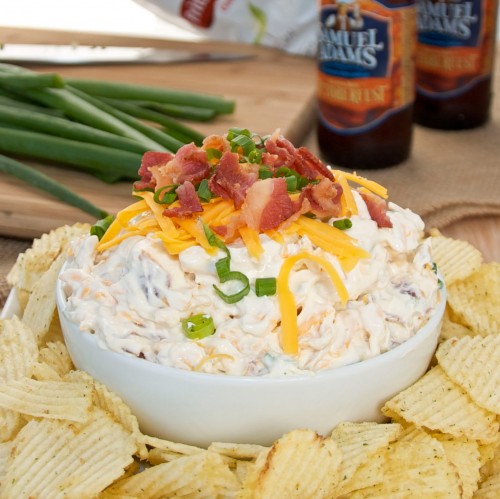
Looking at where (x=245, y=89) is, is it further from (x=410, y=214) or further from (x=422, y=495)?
(x=422, y=495)

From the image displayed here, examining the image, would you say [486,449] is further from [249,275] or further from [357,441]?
[249,275]

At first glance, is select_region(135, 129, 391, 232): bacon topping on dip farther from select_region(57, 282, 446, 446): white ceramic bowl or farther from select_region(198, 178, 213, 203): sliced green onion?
select_region(57, 282, 446, 446): white ceramic bowl

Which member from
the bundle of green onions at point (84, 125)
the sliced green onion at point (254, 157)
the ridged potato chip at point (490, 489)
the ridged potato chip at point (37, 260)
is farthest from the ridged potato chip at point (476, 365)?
the bundle of green onions at point (84, 125)

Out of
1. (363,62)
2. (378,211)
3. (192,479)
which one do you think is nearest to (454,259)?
(378,211)

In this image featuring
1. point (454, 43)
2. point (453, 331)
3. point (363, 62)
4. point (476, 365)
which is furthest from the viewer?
point (454, 43)

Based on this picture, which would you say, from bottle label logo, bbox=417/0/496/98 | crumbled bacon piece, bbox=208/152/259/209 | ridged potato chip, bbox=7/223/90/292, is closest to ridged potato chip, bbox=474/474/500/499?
crumbled bacon piece, bbox=208/152/259/209
